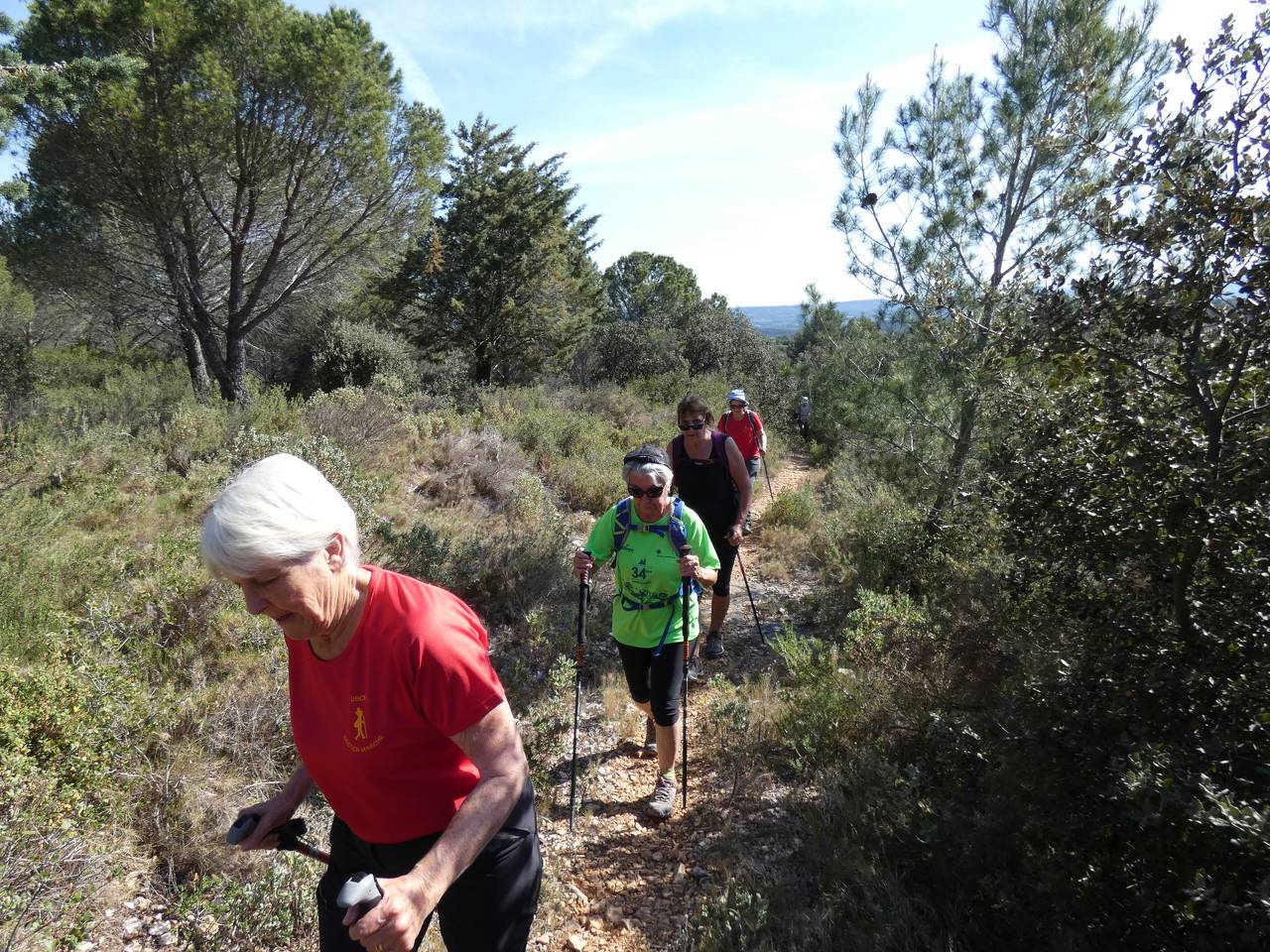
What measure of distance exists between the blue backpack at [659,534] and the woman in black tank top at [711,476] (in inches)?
53.8

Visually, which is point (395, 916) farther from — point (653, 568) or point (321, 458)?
point (321, 458)

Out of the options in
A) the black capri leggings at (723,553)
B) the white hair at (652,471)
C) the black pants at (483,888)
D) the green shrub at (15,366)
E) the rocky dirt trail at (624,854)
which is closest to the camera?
the black pants at (483,888)

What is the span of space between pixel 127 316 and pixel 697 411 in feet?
51.8

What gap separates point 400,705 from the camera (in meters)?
1.58

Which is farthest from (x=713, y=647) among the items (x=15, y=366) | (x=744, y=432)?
(x=15, y=366)

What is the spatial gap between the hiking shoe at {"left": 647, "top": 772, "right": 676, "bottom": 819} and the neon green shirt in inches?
33.8

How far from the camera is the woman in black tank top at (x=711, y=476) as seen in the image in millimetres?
4797

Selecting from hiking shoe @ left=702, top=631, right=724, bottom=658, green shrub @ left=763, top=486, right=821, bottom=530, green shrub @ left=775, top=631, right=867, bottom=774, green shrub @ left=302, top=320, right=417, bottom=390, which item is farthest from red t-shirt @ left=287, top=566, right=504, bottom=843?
green shrub @ left=302, top=320, right=417, bottom=390

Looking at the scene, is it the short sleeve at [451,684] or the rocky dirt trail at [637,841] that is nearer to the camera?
the short sleeve at [451,684]

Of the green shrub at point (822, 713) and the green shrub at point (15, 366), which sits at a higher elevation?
the green shrub at point (15, 366)

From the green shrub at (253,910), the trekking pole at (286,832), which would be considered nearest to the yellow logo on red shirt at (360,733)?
the trekking pole at (286,832)

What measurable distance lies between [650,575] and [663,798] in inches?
51.7

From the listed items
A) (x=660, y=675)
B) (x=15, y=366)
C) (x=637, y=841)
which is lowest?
(x=637, y=841)

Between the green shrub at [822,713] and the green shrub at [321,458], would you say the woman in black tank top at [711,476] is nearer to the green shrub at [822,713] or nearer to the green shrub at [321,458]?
the green shrub at [822,713]
